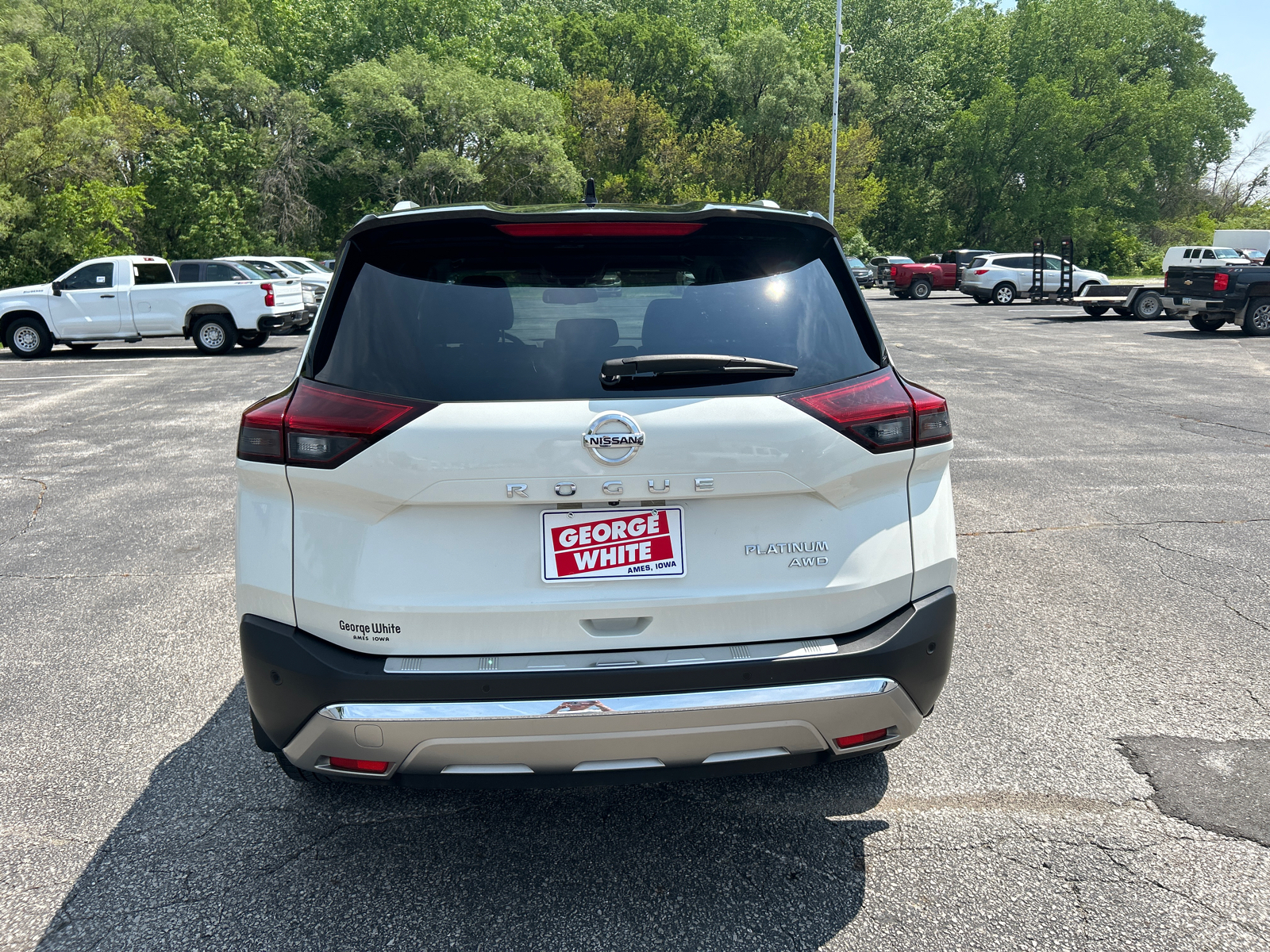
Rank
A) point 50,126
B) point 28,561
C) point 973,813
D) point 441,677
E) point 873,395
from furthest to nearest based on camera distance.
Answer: point 50,126
point 28,561
point 973,813
point 873,395
point 441,677

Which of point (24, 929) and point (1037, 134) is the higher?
point (1037, 134)

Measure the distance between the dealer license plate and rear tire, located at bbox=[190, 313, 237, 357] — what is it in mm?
Answer: 19308

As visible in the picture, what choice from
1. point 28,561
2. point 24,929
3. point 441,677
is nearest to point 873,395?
point 441,677

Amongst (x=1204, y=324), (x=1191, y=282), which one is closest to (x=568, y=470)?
(x=1191, y=282)

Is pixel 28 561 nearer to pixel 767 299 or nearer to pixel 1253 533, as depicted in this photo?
pixel 767 299

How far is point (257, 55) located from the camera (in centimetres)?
5622

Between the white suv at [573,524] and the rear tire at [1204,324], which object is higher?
the white suv at [573,524]

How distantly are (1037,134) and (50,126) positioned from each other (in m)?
54.1

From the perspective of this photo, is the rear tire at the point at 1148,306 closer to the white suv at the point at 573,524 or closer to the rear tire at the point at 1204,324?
the rear tire at the point at 1204,324

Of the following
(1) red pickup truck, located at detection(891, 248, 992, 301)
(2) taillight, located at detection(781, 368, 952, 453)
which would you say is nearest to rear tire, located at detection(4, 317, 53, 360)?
(2) taillight, located at detection(781, 368, 952, 453)

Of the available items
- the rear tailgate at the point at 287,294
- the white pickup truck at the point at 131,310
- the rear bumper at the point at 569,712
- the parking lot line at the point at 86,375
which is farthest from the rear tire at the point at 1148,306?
the rear bumper at the point at 569,712

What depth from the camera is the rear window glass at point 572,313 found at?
2.64 meters

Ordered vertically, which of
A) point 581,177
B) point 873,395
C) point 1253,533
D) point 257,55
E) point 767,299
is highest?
point 257,55

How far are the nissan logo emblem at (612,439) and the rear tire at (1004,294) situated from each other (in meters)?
35.1
